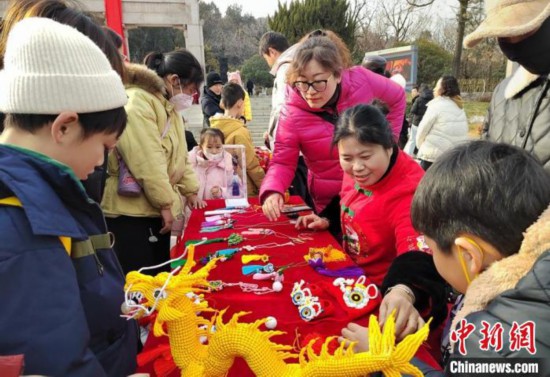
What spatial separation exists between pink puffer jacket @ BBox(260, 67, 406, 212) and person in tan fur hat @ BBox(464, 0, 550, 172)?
2.75ft

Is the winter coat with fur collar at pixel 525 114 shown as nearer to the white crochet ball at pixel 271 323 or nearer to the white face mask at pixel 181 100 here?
the white crochet ball at pixel 271 323

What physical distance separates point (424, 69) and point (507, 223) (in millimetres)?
20337

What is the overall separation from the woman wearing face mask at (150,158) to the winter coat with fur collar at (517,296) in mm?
1715

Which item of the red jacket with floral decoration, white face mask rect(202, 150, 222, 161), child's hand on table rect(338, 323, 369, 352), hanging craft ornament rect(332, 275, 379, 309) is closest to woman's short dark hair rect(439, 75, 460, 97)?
white face mask rect(202, 150, 222, 161)

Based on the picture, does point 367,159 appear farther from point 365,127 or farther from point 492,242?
point 492,242

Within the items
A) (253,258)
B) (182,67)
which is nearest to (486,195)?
(253,258)

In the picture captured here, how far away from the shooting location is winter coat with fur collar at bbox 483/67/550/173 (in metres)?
1.37

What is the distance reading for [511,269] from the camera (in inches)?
28.5

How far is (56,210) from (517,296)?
0.91 m

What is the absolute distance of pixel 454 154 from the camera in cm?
86

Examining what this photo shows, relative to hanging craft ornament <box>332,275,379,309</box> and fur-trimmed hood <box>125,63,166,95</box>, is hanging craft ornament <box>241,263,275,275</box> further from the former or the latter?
fur-trimmed hood <box>125,63,166,95</box>

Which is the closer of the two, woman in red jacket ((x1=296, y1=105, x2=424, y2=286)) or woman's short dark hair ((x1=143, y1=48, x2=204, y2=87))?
woman in red jacket ((x1=296, y1=105, x2=424, y2=286))

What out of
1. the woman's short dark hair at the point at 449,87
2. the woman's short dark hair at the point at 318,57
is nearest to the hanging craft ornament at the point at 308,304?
the woman's short dark hair at the point at 318,57

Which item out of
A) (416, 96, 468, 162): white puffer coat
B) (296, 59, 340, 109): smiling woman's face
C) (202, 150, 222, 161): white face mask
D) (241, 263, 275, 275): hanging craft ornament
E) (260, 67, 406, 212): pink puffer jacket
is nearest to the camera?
(241, 263, 275, 275): hanging craft ornament
